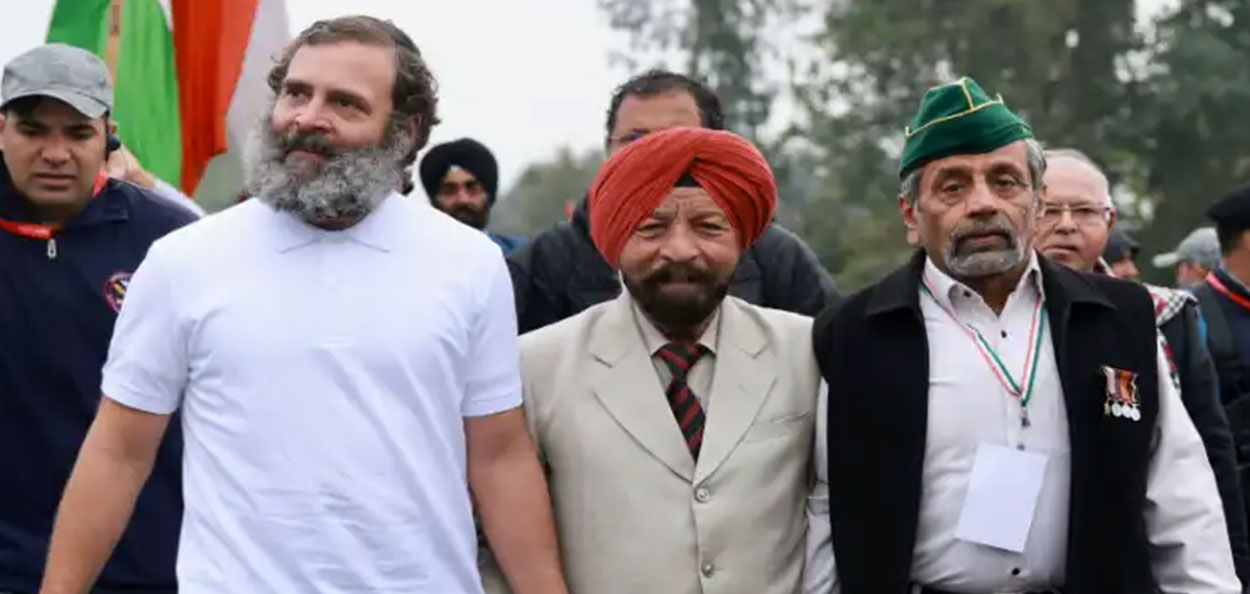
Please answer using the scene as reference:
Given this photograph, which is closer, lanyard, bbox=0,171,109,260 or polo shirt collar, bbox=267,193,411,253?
polo shirt collar, bbox=267,193,411,253

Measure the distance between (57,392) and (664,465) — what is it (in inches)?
68.0

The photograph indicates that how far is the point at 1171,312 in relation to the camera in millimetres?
6418

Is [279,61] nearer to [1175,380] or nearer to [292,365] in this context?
[292,365]

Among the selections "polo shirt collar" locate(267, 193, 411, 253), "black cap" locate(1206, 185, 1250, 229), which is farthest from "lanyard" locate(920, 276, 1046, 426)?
"black cap" locate(1206, 185, 1250, 229)

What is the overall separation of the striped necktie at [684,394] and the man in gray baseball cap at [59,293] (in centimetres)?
152

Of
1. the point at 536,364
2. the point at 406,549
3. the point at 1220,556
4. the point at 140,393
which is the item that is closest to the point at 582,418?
the point at 536,364

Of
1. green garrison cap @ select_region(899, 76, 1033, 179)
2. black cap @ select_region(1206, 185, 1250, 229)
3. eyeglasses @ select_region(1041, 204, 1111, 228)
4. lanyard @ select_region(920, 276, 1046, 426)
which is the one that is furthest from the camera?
black cap @ select_region(1206, 185, 1250, 229)

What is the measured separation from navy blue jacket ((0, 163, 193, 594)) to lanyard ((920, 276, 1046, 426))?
6.74 feet

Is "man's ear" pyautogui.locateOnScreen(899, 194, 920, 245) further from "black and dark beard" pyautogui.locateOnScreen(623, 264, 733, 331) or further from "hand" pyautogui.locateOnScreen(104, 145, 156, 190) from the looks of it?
"hand" pyautogui.locateOnScreen(104, 145, 156, 190)

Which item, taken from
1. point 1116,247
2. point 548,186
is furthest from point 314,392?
point 548,186

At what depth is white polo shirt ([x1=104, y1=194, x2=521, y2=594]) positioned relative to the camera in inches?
178

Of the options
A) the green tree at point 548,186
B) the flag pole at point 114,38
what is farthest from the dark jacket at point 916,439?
the green tree at point 548,186

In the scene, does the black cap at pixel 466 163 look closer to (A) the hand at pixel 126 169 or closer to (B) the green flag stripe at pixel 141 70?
(B) the green flag stripe at pixel 141 70

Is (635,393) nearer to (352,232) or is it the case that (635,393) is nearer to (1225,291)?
(352,232)
